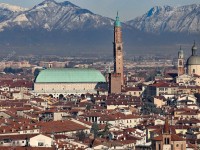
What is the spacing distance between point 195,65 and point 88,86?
→ 42.4ft

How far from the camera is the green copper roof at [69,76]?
108875 mm

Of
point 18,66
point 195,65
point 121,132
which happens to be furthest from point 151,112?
point 18,66

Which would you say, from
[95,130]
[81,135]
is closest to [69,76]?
[95,130]

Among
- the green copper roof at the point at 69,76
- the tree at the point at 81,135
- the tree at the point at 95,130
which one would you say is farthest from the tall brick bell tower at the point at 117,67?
the tree at the point at 81,135

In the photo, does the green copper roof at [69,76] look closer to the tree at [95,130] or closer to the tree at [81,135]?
the tree at [95,130]

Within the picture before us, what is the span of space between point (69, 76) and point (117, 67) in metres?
7.42

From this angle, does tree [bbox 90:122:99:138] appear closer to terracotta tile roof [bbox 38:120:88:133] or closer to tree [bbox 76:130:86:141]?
terracotta tile roof [bbox 38:120:88:133]

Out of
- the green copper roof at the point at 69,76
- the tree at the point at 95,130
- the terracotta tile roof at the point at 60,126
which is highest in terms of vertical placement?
the green copper roof at the point at 69,76

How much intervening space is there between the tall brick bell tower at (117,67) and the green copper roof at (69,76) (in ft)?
11.7

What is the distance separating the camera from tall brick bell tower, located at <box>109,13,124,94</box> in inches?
3812

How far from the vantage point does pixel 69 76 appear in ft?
364

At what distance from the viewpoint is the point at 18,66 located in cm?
19462

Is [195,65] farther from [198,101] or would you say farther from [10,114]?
[10,114]

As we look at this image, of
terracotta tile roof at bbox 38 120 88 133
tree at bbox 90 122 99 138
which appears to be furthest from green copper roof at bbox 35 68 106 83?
terracotta tile roof at bbox 38 120 88 133
